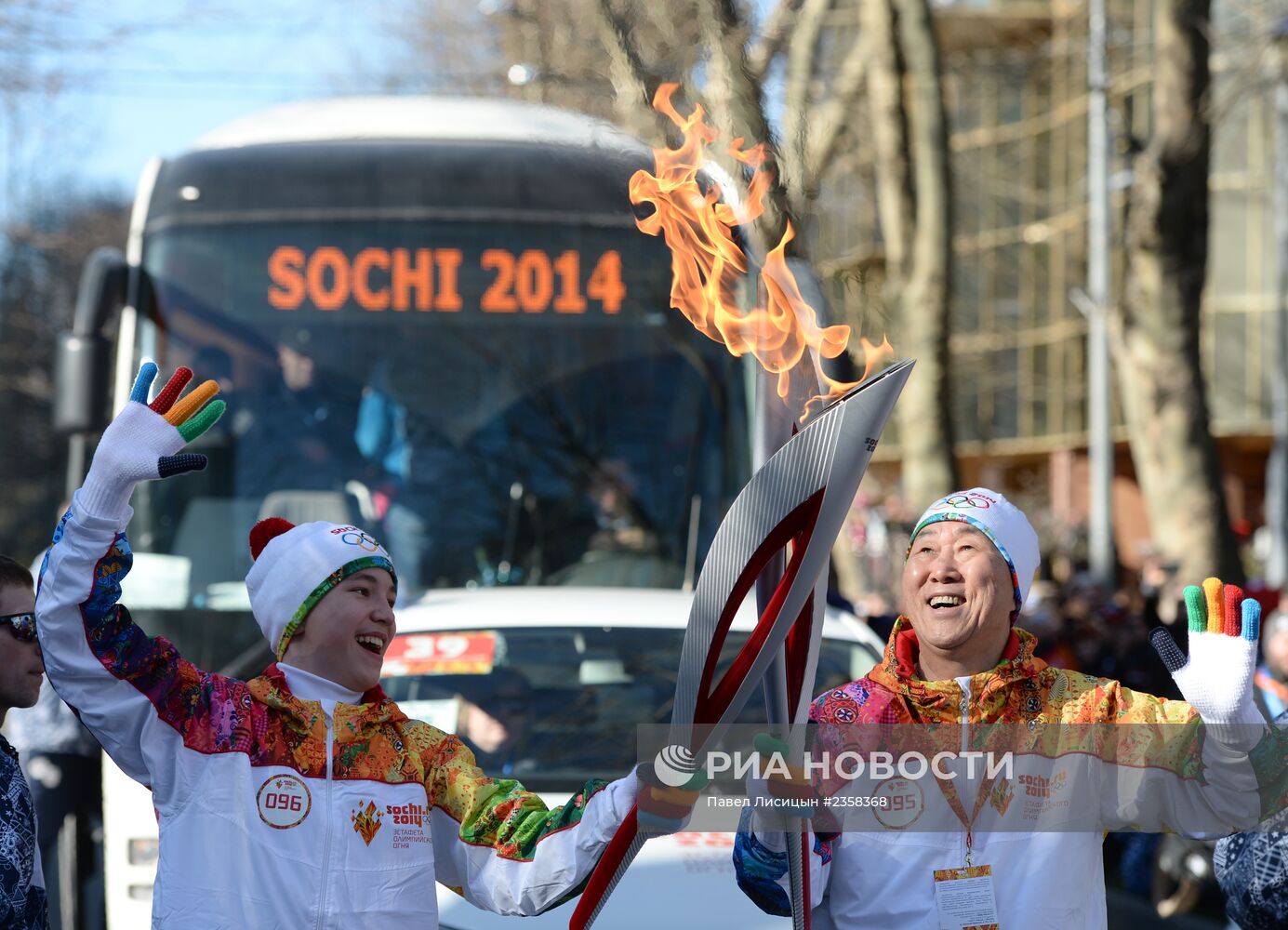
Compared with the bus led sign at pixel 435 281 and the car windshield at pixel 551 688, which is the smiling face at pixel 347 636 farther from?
the bus led sign at pixel 435 281

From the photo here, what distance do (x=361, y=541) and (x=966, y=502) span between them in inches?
40.4

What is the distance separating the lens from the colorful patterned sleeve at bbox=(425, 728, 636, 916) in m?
2.63

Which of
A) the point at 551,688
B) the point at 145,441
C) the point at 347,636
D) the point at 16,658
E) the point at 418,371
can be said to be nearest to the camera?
the point at 145,441

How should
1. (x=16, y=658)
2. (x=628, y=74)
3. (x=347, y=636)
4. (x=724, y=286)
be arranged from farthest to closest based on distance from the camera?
(x=628, y=74)
(x=724, y=286)
(x=16, y=658)
(x=347, y=636)

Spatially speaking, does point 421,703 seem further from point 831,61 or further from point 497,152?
point 831,61

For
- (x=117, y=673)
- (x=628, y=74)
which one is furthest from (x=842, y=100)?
(x=117, y=673)

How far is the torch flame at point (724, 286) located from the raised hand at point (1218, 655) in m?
0.66

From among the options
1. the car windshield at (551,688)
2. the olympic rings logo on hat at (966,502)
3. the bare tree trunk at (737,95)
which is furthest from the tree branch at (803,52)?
the olympic rings logo on hat at (966,502)

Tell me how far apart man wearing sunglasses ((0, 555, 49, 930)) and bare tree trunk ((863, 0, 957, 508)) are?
10612 millimetres

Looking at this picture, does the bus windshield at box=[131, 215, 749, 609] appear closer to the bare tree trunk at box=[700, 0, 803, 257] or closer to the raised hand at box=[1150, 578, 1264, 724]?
the bare tree trunk at box=[700, 0, 803, 257]

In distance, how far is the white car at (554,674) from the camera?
446 centimetres

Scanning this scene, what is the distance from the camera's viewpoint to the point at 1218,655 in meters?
2.67

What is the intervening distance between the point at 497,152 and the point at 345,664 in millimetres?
4527

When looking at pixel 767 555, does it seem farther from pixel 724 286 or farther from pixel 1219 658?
pixel 724 286
